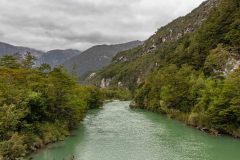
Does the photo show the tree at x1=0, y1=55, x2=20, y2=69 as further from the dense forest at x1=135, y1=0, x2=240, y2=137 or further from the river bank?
the river bank

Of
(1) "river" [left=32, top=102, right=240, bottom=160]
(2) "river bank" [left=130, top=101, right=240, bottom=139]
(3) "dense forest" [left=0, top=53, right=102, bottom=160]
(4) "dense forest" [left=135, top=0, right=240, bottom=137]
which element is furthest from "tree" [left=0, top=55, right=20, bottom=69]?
(2) "river bank" [left=130, top=101, right=240, bottom=139]

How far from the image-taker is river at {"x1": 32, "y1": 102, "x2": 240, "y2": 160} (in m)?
56.8

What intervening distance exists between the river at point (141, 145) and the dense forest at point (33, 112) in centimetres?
272

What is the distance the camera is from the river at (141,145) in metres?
56.8

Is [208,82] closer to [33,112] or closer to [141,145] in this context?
[141,145]

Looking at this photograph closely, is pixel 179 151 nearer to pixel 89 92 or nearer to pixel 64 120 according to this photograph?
pixel 64 120

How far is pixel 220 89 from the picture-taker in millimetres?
81688

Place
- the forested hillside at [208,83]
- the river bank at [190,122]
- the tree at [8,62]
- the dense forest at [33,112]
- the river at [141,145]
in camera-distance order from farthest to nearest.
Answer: the tree at [8,62]
the forested hillside at [208,83]
the river bank at [190,122]
the river at [141,145]
the dense forest at [33,112]

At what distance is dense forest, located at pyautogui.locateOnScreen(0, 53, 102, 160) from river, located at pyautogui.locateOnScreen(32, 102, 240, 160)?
8.94 feet

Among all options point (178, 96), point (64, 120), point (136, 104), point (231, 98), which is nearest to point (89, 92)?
point (136, 104)

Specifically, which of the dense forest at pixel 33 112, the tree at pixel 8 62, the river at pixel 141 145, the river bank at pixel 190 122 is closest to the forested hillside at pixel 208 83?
the river bank at pixel 190 122

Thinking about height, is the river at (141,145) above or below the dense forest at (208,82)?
below

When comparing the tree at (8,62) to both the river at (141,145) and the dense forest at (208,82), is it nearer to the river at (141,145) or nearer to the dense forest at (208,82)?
the river at (141,145)

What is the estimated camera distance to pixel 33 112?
209ft
